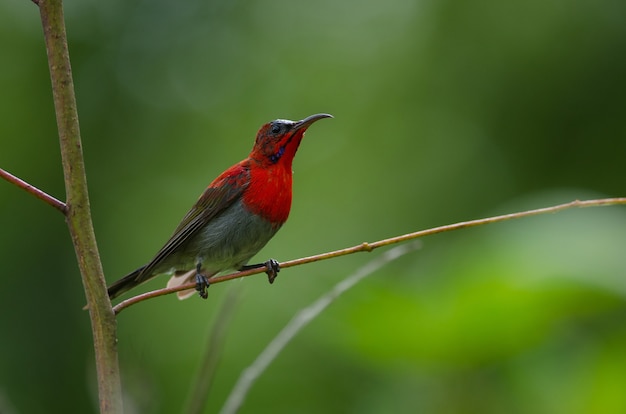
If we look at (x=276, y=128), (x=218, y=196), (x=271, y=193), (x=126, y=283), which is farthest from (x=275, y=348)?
(x=276, y=128)

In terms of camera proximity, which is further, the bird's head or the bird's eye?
the bird's eye

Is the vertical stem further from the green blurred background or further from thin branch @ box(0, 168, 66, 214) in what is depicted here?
the green blurred background

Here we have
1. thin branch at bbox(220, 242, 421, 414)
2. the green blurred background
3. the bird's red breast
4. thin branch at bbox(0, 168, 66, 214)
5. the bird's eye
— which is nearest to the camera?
thin branch at bbox(0, 168, 66, 214)

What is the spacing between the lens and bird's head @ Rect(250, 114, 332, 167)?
4.46 m

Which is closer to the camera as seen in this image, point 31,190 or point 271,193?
point 31,190

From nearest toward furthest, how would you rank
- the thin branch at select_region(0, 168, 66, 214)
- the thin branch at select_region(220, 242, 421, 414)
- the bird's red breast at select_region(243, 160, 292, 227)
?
the thin branch at select_region(0, 168, 66, 214) < the thin branch at select_region(220, 242, 421, 414) < the bird's red breast at select_region(243, 160, 292, 227)

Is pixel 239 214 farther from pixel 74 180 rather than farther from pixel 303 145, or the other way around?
pixel 303 145

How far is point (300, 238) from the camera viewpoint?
1130 centimetres

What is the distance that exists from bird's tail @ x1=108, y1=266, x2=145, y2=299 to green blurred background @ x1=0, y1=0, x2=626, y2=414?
1.36m

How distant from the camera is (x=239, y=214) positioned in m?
4.38

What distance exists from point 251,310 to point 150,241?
8.30ft

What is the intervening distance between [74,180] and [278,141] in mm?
2880

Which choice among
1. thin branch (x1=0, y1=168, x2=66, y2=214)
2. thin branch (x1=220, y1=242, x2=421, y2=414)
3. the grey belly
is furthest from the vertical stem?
the grey belly

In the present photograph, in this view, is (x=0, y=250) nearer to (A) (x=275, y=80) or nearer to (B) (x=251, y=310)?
(B) (x=251, y=310)
